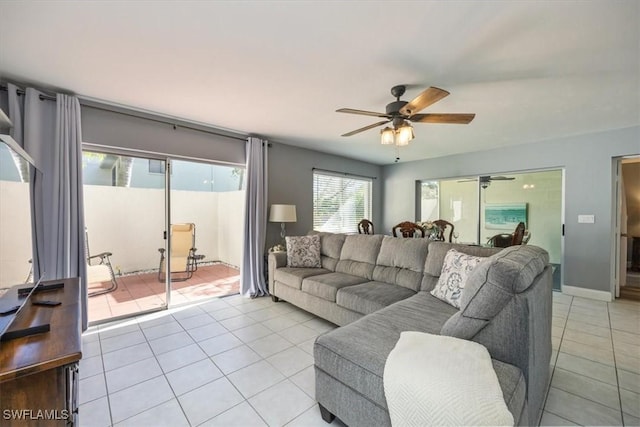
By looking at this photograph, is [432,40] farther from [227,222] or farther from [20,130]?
[227,222]

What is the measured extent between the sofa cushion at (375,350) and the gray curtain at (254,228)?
8.29 ft

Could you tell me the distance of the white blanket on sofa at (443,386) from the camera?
1039 millimetres

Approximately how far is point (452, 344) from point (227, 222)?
4.21m

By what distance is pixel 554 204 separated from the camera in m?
4.42

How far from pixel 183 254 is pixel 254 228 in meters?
1.28

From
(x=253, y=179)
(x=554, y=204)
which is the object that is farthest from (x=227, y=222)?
(x=554, y=204)

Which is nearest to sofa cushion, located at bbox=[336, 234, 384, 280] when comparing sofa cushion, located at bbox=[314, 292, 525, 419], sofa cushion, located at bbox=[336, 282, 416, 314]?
sofa cushion, located at bbox=[336, 282, 416, 314]

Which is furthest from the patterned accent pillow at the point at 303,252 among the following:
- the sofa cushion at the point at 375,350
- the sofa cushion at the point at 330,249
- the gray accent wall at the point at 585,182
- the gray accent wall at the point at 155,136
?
the gray accent wall at the point at 585,182

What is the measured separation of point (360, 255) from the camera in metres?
3.56

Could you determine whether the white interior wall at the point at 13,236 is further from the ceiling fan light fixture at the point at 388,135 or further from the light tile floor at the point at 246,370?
the ceiling fan light fixture at the point at 388,135

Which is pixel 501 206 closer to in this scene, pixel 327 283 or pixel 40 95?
pixel 327 283

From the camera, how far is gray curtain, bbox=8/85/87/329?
100.0 inches

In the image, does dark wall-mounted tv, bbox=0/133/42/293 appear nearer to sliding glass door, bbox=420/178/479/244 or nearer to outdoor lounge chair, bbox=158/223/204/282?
outdoor lounge chair, bbox=158/223/204/282

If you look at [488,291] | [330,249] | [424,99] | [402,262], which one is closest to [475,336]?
[488,291]
